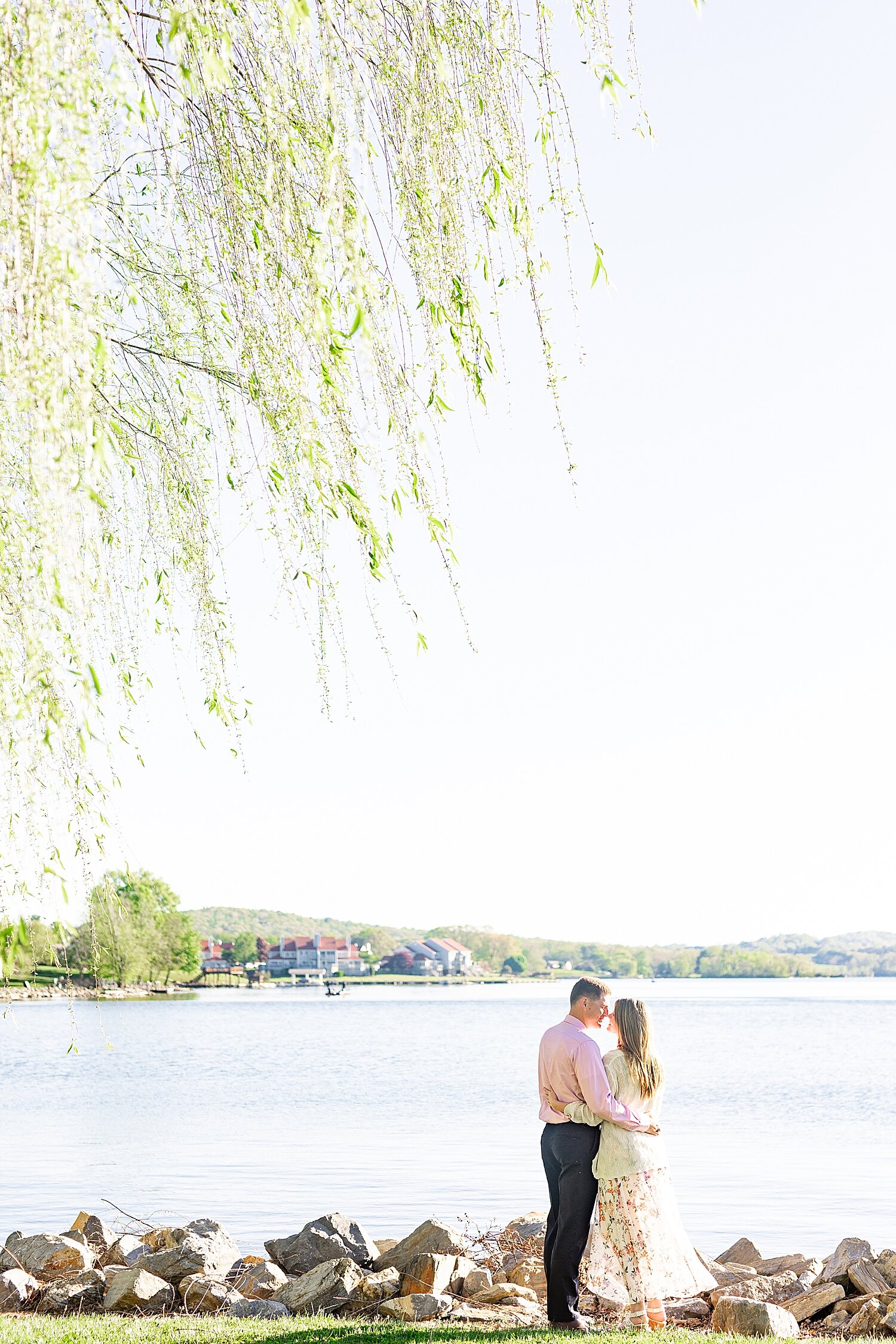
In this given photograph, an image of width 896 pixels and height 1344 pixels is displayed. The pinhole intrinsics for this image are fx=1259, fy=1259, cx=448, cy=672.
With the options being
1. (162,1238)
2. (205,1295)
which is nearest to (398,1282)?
(205,1295)

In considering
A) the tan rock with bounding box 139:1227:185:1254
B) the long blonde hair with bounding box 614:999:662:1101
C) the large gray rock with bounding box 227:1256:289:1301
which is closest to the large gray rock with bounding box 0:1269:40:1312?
the large gray rock with bounding box 227:1256:289:1301

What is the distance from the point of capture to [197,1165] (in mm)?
18422

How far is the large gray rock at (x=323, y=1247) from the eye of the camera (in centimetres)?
926

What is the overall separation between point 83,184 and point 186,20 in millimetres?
626

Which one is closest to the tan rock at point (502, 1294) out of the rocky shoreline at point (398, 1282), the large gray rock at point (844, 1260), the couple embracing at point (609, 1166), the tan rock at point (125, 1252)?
the rocky shoreline at point (398, 1282)

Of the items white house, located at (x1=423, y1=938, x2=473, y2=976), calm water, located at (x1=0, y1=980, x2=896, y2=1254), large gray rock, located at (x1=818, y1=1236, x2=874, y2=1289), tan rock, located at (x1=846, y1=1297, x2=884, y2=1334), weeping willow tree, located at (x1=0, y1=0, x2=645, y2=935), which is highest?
weeping willow tree, located at (x1=0, y1=0, x2=645, y2=935)

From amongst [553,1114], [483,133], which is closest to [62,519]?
[483,133]

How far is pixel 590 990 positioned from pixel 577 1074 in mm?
411

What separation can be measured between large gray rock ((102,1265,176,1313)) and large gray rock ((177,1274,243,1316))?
0.11m

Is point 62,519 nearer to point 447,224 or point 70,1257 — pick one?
point 447,224

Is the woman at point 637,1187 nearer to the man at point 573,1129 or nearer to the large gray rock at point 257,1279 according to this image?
the man at point 573,1129

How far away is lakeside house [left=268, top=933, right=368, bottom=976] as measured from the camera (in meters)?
175

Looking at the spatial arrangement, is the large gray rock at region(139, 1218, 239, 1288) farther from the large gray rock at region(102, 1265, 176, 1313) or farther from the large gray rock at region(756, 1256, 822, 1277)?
the large gray rock at region(756, 1256, 822, 1277)

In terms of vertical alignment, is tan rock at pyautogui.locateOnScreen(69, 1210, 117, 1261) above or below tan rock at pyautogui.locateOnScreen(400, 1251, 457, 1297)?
below
